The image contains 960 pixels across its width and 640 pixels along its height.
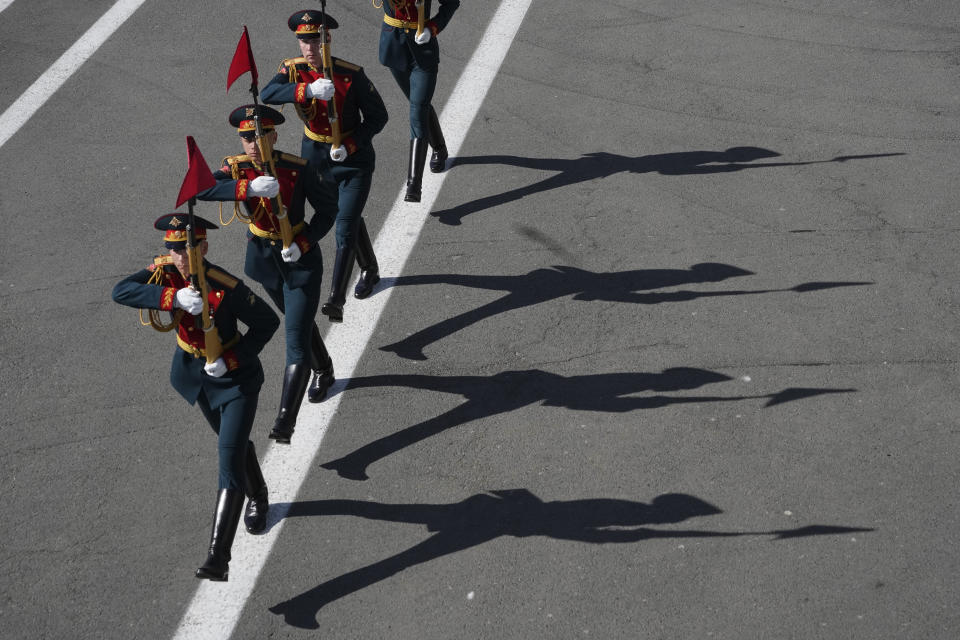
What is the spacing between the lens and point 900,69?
12406mm

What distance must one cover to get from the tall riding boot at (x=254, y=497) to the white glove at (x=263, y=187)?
1593 mm

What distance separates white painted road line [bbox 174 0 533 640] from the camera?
666 centimetres

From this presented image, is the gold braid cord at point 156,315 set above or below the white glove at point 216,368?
above

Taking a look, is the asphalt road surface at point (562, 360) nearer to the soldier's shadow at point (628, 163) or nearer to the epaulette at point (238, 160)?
the soldier's shadow at point (628, 163)

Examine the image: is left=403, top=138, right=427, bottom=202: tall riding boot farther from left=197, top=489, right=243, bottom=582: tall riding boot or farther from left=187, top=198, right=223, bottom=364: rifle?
left=197, top=489, right=243, bottom=582: tall riding boot

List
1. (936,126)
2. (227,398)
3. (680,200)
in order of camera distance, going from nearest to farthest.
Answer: (227,398), (680,200), (936,126)

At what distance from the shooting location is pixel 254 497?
23.5 ft

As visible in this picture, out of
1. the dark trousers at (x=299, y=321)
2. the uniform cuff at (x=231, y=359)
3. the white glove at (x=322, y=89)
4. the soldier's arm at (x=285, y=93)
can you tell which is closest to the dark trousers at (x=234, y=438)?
the uniform cuff at (x=231, y=359)

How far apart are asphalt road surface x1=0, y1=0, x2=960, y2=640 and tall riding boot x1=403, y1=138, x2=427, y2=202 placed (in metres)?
0.30

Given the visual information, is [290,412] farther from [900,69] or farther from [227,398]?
[900,69]

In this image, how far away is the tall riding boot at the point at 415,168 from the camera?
33.4 feet

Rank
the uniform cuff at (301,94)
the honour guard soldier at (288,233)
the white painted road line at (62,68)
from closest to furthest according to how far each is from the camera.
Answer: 1. the honour guard soldier at (288,233)
2. the uniform cuff at (301,94)
3. the white painted road line at (62,68)

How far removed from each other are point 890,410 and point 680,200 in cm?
318

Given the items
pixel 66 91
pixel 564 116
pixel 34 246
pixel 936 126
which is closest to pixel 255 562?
pixel 34 246
